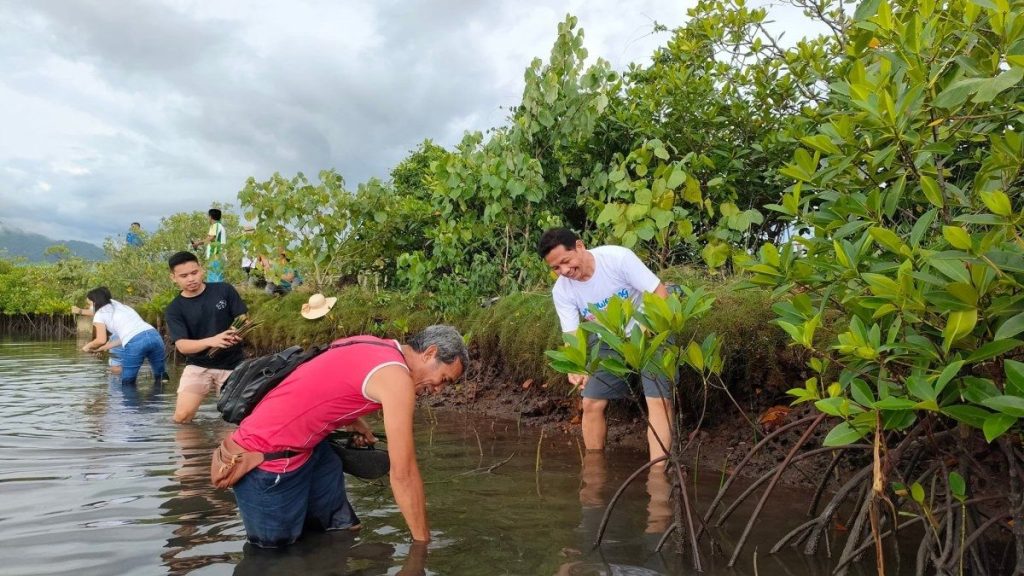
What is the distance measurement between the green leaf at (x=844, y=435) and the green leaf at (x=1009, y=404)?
55 cm

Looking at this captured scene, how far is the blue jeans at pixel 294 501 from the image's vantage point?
3.72 metres

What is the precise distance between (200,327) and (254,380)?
363 cm

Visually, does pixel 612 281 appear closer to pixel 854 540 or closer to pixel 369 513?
pixel 369 513

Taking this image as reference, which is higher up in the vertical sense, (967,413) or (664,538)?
(967,413)

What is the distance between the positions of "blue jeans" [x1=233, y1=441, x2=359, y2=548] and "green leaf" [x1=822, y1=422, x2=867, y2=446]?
8.63ft

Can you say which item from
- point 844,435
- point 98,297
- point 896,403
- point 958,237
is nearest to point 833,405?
point 844,435

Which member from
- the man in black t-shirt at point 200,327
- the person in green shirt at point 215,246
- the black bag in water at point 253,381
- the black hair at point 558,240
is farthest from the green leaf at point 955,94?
the person in green shirt at point 215,246

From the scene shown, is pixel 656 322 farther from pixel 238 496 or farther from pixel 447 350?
pixel 238 496

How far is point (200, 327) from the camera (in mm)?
6969

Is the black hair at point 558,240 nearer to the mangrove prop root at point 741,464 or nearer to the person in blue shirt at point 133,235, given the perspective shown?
the mangrove prop root at point 741,464

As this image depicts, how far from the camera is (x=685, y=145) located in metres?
8.35

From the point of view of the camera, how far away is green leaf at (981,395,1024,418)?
2.27m

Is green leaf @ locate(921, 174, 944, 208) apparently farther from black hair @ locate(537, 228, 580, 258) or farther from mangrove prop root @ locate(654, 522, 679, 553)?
black hair @ locate(537, 228, 580, 258)

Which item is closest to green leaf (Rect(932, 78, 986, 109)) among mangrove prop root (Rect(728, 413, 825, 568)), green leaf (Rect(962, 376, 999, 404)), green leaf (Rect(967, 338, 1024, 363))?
green leaf (Rect(967, 338, 1024, 363))
